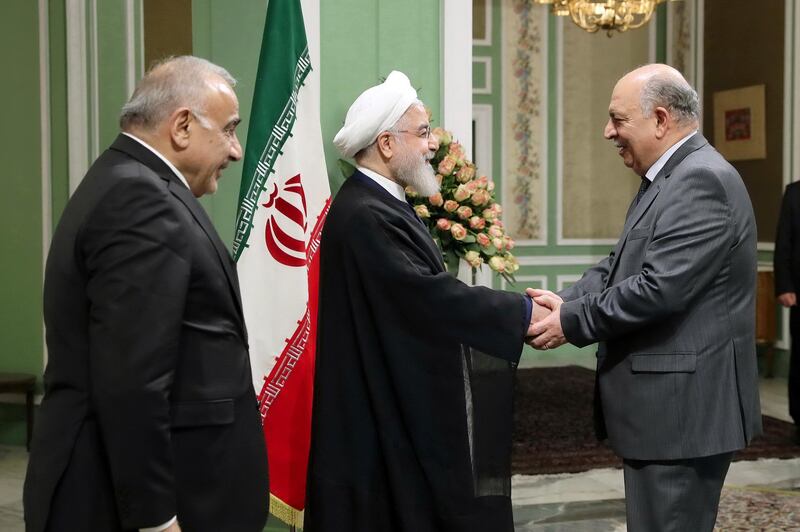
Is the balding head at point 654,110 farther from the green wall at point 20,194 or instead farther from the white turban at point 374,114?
the green wall at point 20,194

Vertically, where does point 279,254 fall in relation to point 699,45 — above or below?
below

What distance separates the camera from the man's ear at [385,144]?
2.85 metres

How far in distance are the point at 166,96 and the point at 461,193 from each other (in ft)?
6.35

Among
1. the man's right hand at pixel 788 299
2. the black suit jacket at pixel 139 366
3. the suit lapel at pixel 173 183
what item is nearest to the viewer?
the black suit jacket at pixel 139 366

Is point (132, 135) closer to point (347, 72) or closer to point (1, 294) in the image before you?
point (347, 72)

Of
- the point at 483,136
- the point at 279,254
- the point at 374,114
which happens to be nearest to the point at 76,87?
the point at 279,254

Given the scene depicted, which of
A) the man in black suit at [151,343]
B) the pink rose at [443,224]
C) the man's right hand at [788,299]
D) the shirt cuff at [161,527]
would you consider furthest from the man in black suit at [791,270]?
the shirt cuff at [161,527]

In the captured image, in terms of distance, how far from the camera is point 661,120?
8.74 feet

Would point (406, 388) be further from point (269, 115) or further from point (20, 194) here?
point (20, 194)

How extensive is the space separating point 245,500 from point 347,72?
7.36 ft

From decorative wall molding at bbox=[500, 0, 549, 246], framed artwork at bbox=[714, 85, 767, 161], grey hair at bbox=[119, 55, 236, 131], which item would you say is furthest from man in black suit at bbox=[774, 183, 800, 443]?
grey hair at bbox=[119, 55, 236, 131]

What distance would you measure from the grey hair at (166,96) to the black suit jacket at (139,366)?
0.18 ft

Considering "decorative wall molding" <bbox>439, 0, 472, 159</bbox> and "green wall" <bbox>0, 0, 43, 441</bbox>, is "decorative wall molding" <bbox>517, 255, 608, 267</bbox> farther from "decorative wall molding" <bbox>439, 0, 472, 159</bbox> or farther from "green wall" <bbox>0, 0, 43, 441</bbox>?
"decorative wall molding" <bbox>439, 0, 472, 159</bbox>

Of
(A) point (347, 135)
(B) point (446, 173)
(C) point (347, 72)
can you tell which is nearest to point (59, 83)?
(C) point (347, 72)
